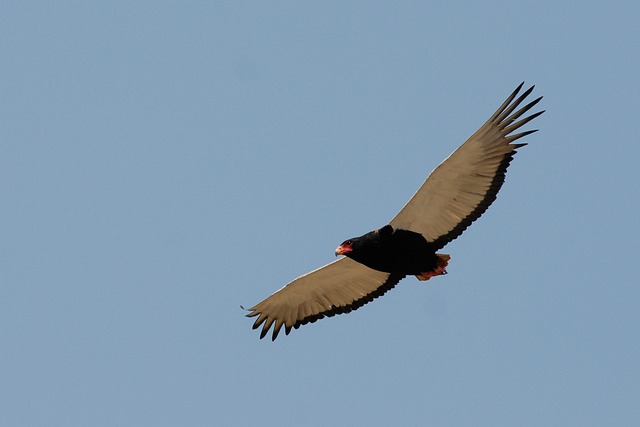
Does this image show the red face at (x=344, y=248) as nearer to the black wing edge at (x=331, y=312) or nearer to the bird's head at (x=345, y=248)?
the bird's head at (x=345, y=248)

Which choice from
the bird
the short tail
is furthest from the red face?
the short tail

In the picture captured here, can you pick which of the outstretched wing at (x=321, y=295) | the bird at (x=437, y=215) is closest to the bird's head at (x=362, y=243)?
the bird at (x=437, y=215)

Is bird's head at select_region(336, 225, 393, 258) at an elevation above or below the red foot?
above

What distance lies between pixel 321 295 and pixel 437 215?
12.8 feet

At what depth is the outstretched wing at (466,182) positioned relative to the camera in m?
31.4

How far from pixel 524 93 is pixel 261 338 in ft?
28.3

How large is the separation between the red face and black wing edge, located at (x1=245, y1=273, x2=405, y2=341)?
2334mm

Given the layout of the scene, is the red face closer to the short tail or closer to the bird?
the bird

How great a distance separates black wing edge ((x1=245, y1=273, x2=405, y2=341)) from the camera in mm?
Result: 34656

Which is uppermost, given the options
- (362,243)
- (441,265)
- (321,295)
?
(321,295)

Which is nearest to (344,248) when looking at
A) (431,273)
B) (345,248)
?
(345,248)

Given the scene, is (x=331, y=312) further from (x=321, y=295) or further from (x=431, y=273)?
(x=431, y=273)

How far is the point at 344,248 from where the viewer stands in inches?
1267

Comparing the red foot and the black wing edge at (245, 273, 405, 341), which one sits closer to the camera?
the red foot
